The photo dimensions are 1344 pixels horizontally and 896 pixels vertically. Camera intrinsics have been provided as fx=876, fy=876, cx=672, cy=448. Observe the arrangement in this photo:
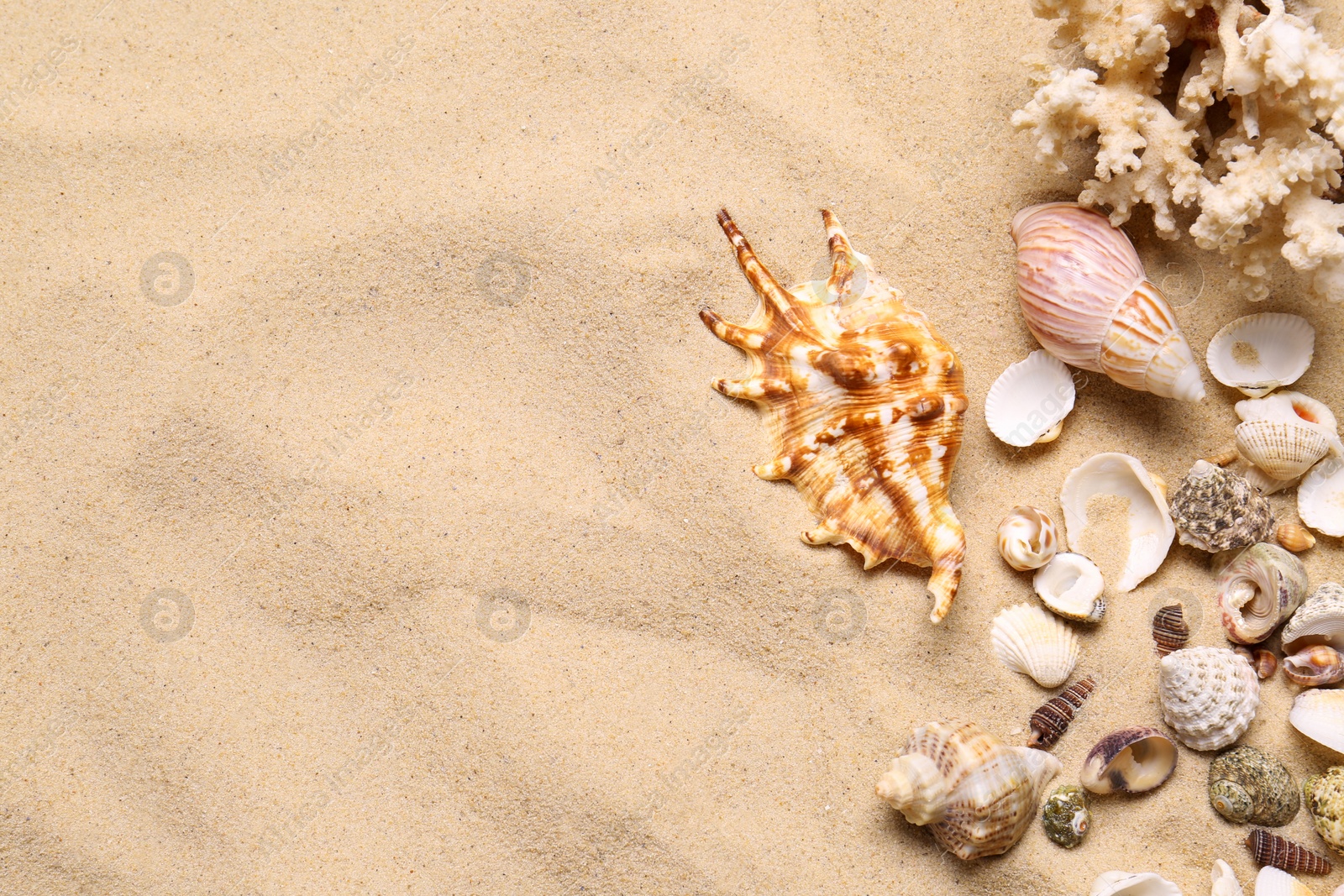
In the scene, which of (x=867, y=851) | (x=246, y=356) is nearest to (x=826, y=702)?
(x=867, y=851)

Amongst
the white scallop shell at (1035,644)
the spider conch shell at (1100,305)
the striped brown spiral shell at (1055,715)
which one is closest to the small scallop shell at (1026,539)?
the white scallop shell at (1035,644)

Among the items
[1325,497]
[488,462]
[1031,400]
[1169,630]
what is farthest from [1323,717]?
[488,462]

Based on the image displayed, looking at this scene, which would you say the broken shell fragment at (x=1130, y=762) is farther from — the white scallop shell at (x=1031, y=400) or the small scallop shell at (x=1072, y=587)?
the white scallop shell at (x=1031, y=400)

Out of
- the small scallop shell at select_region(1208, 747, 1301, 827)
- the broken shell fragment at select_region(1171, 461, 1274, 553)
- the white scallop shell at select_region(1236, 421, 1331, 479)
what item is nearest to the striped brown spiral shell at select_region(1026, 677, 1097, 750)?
the small scallop shell at select_region(1208, 747, 1301, 827)

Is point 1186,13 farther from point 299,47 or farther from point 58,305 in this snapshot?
point 58,305

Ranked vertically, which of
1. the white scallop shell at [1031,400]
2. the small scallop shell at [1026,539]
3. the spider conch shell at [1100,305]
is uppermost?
the spider conch shell at [1100,305]

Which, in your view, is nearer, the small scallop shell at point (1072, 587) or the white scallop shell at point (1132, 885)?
the white scallop shell at point (1132, 885)

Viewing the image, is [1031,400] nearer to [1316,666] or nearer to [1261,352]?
[1261,352]
